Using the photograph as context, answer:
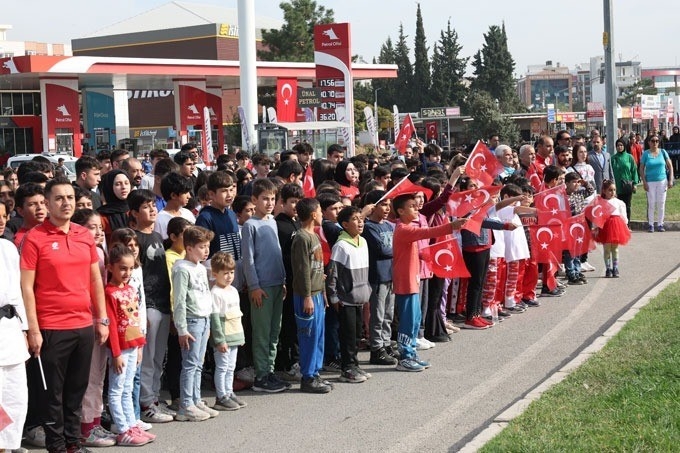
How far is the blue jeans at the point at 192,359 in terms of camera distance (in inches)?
322

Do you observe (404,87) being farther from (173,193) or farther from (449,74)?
(173,193)

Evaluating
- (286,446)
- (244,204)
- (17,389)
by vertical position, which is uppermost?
(244,204)

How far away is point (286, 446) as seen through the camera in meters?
7.32

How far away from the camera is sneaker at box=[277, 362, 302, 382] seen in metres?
9.72

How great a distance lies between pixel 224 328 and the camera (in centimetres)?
850

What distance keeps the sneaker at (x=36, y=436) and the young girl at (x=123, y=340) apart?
1.74ft

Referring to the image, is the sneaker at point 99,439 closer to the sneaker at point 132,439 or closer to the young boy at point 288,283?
the sneaker at point 132,439

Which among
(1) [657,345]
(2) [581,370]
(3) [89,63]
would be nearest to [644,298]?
(1) [657,345]

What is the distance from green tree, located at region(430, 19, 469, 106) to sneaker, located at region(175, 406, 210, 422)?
115m

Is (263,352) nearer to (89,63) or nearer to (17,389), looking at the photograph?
(17,389)

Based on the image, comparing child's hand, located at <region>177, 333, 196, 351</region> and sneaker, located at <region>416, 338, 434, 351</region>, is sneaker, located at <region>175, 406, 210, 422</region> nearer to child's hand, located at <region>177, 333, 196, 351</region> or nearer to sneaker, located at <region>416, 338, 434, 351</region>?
child's hand, located at <region>177, 333, 196, 351</region>

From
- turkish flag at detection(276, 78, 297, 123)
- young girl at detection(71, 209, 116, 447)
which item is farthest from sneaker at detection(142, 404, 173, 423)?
turkish flag at detection(276, 78, 297, 123)

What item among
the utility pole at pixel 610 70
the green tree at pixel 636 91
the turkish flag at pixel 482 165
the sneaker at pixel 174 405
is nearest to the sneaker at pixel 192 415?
the sneaker at pixel 174 405

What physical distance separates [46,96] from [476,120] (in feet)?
128
